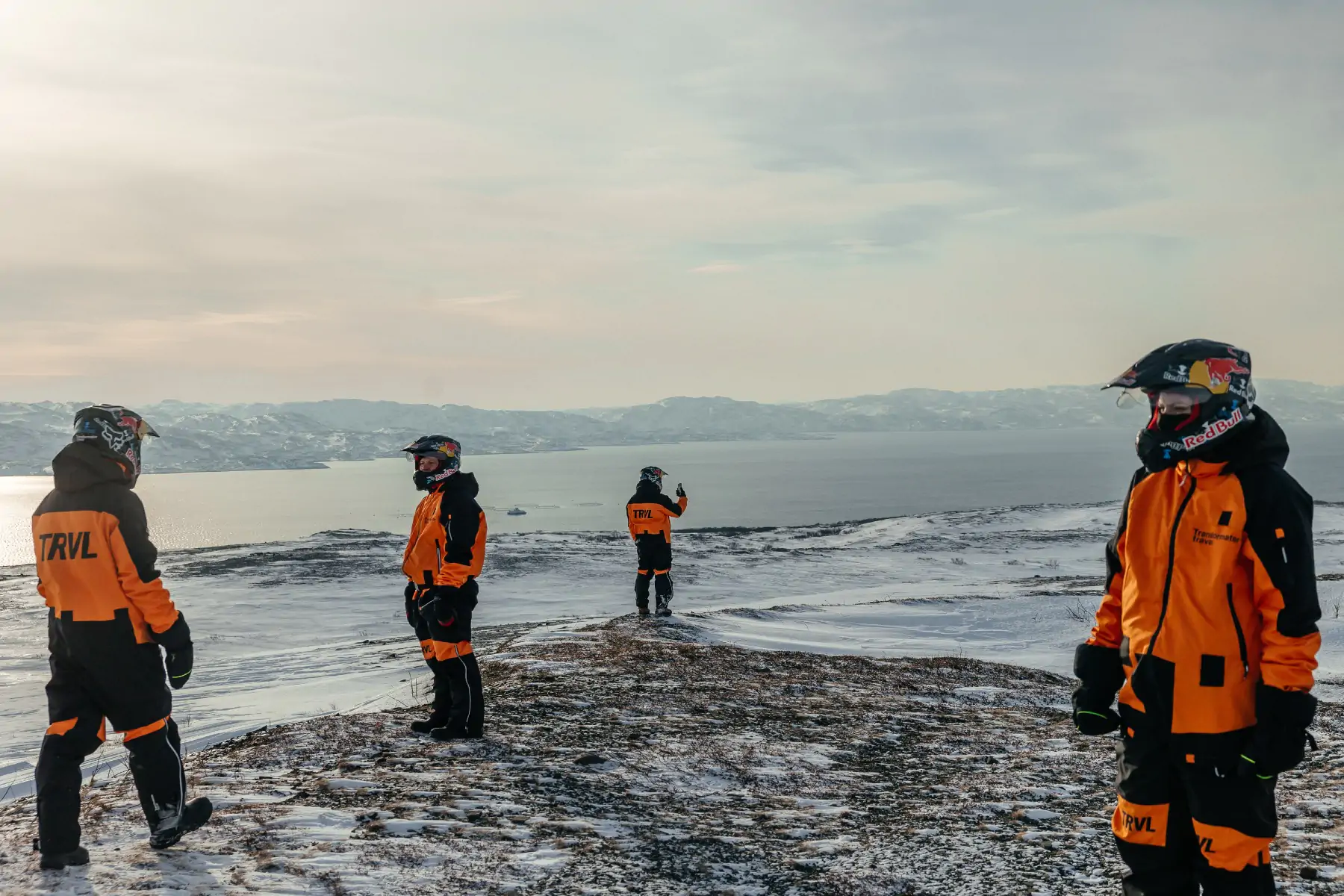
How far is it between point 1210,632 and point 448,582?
18.0ft

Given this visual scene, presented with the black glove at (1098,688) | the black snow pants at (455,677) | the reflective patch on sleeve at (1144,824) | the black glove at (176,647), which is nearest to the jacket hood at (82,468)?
the black glove at (176,647)

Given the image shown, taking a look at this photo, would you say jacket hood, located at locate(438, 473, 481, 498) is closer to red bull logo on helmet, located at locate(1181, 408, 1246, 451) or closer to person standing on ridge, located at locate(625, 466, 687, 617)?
red bull logo on helmet, located at locate(1181, 408, 1246, 451)

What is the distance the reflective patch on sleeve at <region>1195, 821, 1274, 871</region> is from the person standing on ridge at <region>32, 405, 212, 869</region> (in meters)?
4.84

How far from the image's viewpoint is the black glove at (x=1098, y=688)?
373 cm

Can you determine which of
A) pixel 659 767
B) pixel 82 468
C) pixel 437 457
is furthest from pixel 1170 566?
pixel 437 457

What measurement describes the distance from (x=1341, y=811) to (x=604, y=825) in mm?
4454

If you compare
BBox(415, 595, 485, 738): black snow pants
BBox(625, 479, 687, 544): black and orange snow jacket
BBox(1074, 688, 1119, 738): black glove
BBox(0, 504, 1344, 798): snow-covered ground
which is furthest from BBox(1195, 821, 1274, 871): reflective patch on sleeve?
BBox(625, 479, 687, 544): black and orange snow jacket

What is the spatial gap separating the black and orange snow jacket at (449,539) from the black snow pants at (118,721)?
2.66 meters

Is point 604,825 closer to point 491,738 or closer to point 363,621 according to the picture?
point 491,738

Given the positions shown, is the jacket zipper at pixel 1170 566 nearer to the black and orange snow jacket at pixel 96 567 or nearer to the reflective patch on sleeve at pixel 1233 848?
the reflective patch on sleeve at pixel 1233 848

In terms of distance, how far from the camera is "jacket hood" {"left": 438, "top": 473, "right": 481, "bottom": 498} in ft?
24.4

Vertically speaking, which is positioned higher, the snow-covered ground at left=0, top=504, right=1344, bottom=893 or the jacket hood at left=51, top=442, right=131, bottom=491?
the jacket hood at left=51, top=442, right=131, bottom=491

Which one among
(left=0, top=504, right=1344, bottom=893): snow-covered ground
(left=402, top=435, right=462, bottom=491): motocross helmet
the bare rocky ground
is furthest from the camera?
(left=402, top=435, right=462, bottom=491): motocross helmet

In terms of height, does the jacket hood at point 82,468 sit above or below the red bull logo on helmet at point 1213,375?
below
